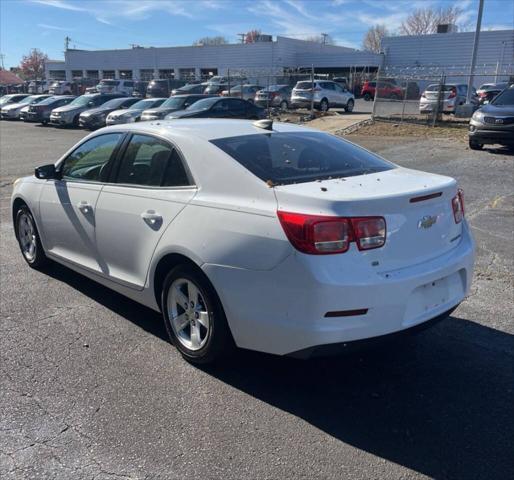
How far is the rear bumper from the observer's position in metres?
2.83

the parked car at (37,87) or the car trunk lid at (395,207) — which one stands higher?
the car trunk lid at (395,207)

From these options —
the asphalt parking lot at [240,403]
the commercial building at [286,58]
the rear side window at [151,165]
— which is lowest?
the asphalt parking lot at [240,403]

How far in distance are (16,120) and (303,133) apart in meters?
35.3

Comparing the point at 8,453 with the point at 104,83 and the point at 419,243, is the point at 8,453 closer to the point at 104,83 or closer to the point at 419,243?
the point at 419,243

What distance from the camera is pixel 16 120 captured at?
34.7 meters

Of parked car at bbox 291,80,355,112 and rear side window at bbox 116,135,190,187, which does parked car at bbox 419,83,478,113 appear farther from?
rear side window at bbox 116,135,190,187

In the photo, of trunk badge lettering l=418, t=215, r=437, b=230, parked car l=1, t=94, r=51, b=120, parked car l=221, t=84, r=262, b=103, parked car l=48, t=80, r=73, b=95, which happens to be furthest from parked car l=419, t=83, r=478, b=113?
parked car l=48, t=80, r=73, b=95

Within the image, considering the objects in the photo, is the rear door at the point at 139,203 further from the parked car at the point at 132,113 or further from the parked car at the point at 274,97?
the parked car at the point at 274,97

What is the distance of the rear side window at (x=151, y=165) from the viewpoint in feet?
12.3

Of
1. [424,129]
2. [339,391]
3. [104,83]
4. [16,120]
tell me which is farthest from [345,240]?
[104,83]

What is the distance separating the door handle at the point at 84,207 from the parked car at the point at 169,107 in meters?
17.5

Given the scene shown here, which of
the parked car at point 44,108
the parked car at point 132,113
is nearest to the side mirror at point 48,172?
the parked car at point 132,113

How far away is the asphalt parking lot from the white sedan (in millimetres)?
358

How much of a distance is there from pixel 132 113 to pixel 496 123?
15.5 meters
